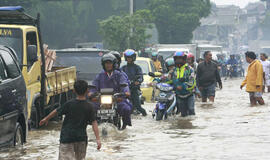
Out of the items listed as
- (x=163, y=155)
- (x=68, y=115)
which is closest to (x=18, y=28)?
(x=163, y=155)

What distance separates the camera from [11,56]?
1083 centimetres

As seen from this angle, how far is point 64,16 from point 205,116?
45.4 meters

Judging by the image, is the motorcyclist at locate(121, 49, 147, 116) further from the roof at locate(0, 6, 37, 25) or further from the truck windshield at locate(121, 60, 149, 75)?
the truck windshield at locate(121, 60, 149, 75)

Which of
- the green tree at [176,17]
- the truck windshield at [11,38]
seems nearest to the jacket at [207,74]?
the truck windshield at [11,38]

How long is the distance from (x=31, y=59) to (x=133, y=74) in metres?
4.04

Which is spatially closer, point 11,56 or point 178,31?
point 11,56

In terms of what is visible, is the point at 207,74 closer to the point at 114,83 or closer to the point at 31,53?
the point at 114,83

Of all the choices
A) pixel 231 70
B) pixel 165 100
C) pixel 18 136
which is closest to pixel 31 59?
pixel 18 136

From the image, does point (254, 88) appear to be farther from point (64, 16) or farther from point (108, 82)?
point (64, 16)

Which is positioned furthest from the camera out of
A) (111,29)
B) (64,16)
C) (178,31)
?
(178,31)

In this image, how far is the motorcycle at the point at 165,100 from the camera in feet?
49.3

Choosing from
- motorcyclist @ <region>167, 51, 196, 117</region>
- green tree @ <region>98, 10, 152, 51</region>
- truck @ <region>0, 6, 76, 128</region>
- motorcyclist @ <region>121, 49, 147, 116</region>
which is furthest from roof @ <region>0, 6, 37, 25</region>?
green tree @ <region>98, 10, 152, 51</region>

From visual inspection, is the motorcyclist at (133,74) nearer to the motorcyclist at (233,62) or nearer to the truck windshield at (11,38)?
the truck windshield at (11,38)

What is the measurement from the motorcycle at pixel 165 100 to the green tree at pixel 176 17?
1967 inches
